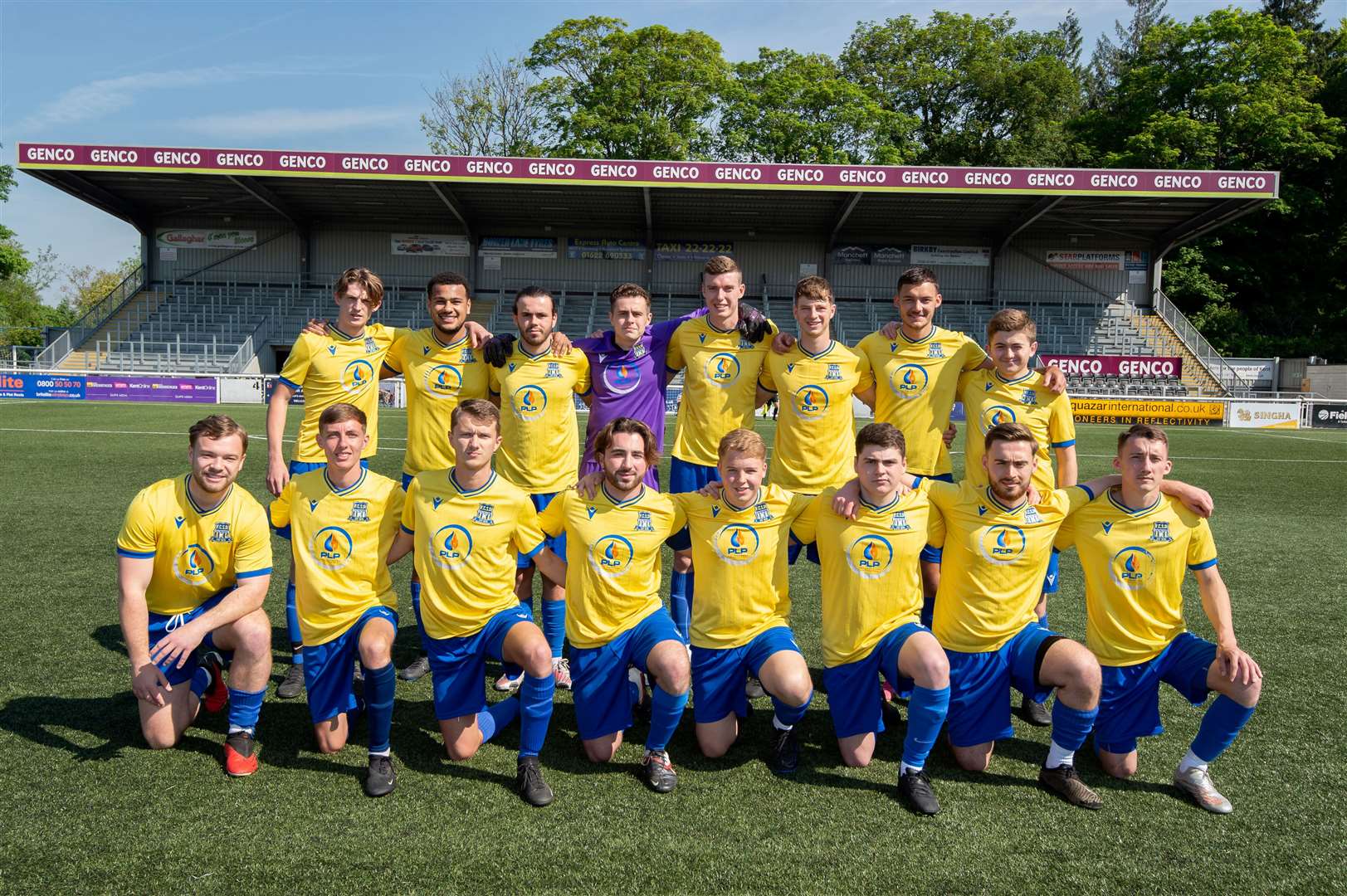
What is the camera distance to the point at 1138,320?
31.3 m

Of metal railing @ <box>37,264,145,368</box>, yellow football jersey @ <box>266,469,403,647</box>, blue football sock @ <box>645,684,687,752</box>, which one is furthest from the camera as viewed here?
metal railing @ <box>37,264,145,368</box>

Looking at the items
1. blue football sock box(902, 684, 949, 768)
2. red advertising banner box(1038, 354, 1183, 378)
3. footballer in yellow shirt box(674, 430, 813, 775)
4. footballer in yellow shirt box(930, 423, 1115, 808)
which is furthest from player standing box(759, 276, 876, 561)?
red advertising banner box(1038, 354, 1183, 378)

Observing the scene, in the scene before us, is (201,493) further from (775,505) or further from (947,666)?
(947,666)

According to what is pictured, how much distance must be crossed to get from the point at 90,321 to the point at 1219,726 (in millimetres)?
35790

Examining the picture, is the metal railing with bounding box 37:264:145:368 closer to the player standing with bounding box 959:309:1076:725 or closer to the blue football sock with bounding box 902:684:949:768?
the player standing with bounding box 959:309:1076:725

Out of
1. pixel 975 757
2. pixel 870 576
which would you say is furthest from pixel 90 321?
pixel 975 757

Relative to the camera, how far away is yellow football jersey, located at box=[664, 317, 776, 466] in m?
4.55

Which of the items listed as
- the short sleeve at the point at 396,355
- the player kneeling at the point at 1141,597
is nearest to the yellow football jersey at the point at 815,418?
the player kneeling at the point at 1141,597

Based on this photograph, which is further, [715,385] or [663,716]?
[715,385]

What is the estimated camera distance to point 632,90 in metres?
37.9

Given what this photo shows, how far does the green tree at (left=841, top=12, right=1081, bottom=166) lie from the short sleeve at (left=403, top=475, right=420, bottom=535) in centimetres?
4365

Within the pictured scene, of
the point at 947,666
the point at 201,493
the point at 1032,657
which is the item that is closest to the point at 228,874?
the point at 201,493

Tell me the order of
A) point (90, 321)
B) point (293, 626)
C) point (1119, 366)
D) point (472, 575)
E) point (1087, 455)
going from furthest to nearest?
point (90, 321) → point (1119, 366) → point (1087, 455) → point (293, 626) → point (472, 575)

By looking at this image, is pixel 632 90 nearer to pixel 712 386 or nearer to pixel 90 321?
pixel 90 321
